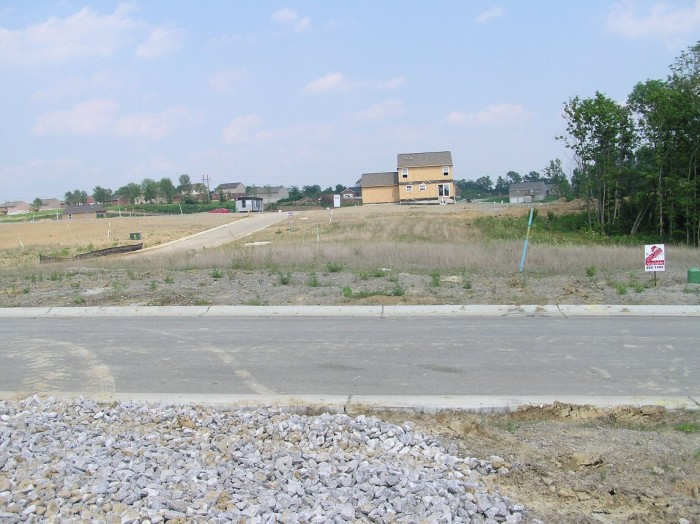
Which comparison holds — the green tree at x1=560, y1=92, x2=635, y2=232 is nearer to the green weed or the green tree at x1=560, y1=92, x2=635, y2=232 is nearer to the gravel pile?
the green weed

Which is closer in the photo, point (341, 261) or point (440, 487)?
point (440, 487)

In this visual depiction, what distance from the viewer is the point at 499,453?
18.9 feet

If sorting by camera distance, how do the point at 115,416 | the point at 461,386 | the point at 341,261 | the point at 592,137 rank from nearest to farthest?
the point at 115,416 < the point at 461,386 < the point at 341,261 < the point at 592,137

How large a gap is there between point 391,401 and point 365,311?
19.3 ft

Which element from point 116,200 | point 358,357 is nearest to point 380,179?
point 358,357

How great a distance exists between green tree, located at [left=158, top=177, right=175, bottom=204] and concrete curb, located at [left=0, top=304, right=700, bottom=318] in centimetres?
14261

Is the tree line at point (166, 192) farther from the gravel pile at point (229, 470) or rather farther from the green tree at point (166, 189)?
the gravel pile at point (229, 470)

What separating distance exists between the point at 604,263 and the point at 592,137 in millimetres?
24415

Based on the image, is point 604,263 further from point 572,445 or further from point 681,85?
point 681,85

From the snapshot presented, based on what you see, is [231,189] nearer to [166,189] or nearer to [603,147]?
[166,189]

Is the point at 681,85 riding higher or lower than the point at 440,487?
higher

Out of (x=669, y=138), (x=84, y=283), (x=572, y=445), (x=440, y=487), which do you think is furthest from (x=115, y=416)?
(x=669, y=138)

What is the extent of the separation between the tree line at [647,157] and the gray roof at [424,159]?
40164 millimetres

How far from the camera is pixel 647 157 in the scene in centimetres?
4003
